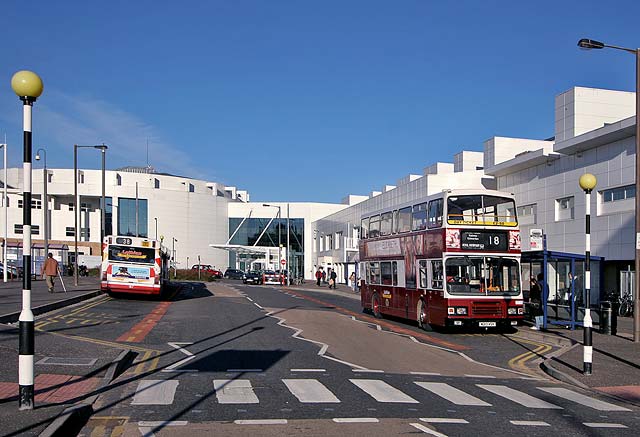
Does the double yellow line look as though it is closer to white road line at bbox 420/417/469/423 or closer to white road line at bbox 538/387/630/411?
white road line at bbox 538/387/630/411

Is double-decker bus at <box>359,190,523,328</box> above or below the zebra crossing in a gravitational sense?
above

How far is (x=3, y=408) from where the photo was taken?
8.96 meters

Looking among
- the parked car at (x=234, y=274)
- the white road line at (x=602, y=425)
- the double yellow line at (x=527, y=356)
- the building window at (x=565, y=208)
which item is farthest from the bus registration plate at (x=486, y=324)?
the parked car at (x=234, y=274)

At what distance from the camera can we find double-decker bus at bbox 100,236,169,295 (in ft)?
108

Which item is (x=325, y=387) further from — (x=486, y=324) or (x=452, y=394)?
(x=486, y=324)

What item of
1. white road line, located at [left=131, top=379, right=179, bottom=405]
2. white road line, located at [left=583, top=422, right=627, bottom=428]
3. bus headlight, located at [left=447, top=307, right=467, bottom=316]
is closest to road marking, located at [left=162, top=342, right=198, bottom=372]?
white road line, located at [left=131, top=379, right=179, bottom=405]

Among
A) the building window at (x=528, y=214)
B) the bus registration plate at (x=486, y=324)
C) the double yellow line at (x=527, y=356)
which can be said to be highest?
the building window at (x=528, y=214)

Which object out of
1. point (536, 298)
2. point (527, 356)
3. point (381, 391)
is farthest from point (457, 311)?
point (381, 391)

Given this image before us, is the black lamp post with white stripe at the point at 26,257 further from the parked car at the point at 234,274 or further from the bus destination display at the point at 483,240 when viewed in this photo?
the parked car at the point at 234,274

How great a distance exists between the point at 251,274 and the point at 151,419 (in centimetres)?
6421

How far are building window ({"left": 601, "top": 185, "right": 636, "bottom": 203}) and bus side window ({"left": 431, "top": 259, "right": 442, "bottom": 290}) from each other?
13.8 m

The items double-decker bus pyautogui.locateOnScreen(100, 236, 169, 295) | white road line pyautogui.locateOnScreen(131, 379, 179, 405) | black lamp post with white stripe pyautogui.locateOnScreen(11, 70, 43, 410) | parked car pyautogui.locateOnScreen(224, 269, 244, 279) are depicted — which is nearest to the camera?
black lamp post with white stripe pyautogui.locateOnScreen(11, 70, 43, 410)

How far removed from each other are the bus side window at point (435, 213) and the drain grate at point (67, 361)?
39.4 ft

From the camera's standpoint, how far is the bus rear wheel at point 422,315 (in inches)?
933
